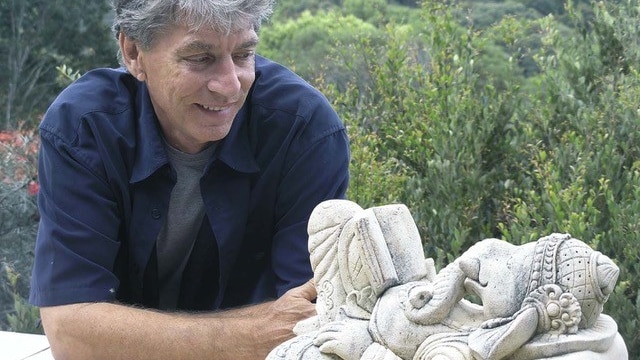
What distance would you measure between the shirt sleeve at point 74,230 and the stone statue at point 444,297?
776 mm

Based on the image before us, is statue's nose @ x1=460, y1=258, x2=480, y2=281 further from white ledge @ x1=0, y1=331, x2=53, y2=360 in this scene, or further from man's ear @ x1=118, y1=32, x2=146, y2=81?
white ledge @ x1=0, y1=331, x2=53, y2=360

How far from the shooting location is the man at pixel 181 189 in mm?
3502

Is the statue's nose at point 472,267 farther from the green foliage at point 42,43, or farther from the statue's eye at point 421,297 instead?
the green foliage at point 42,43

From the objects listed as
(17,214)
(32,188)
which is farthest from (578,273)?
(17,214)

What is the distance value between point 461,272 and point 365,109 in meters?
3.19

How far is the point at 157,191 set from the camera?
3789 millimetres

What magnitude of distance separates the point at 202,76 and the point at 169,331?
718 mm

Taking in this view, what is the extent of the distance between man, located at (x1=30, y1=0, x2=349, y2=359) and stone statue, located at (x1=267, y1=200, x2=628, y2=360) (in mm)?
361

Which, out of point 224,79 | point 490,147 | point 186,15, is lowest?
point 490,147

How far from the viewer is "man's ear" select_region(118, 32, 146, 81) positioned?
3758 mm

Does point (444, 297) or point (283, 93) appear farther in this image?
point (283, 93)

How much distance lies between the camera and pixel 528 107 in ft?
19.2

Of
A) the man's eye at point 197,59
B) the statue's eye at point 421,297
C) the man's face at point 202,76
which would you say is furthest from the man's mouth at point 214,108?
the statue's eye at point 421,297

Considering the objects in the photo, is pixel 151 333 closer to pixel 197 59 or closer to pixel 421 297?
Result: pixel 197 59
